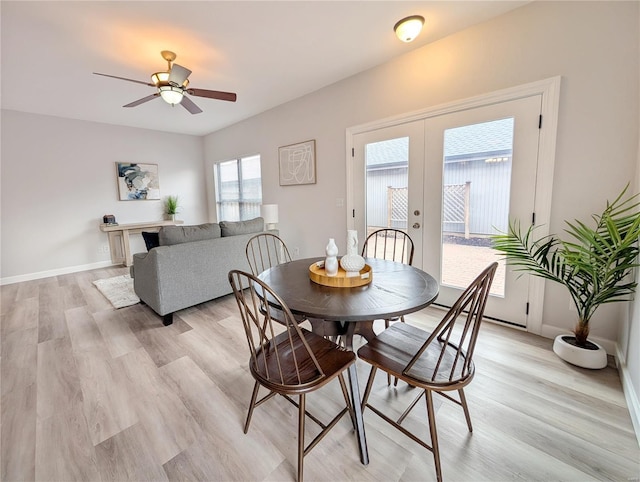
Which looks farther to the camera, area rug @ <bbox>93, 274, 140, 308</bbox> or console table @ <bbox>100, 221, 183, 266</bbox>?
console table @ <bbox>100, 221, 183, 266</bbox>

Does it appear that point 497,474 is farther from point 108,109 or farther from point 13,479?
point 108,109

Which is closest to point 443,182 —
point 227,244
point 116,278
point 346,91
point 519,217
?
point 519,217

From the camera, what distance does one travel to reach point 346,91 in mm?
3205

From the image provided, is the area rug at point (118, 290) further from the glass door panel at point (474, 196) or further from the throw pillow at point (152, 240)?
the glass door panel at point (474, 196)

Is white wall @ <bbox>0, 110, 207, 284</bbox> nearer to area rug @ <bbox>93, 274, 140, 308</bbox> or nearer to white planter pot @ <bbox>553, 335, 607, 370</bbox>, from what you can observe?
area rug @ <bbox>93, 274, 140, 308</bbox>

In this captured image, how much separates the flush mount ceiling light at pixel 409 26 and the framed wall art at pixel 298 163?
64.8 inches

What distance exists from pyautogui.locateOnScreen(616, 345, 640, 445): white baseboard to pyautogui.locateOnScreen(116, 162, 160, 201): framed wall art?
656 centimetres

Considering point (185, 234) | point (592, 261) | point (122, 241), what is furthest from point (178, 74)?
point (122, 241)

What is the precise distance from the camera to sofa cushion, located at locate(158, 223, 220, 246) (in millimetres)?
2596

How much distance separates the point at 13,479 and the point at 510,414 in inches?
93.9

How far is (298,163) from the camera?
12.7 feet

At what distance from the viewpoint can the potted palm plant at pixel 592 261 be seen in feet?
5.28

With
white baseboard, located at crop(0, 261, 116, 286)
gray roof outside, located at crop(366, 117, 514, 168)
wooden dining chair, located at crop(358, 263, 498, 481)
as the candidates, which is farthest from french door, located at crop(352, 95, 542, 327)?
white baseboard, located at crop(0, 261, 116, 286)

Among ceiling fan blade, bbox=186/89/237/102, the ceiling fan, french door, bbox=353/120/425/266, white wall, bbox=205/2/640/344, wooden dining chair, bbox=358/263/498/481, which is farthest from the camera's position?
french door, bbox=353/120/425/266
